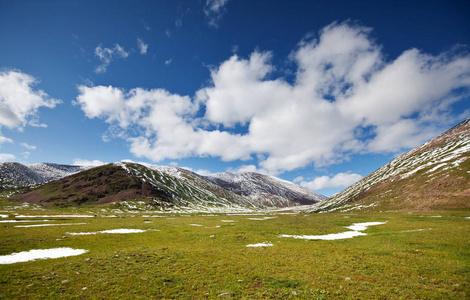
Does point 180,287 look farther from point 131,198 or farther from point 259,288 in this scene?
point 131,198

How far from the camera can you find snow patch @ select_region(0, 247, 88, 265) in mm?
20078

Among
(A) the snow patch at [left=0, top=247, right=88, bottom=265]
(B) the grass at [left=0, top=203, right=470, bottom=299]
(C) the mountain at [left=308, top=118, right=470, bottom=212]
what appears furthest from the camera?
(C) the mountain at [left=308, top=118, right=470, bottom=212]

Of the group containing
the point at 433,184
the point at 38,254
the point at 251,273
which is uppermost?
the point at 433,184

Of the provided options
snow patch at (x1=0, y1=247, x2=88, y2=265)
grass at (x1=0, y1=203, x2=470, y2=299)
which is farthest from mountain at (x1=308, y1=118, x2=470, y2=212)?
snow patch at (x1=0, y1=247, x2=88, y2=265)

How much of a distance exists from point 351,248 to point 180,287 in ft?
72.2

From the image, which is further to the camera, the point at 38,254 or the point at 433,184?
the point at 433,184

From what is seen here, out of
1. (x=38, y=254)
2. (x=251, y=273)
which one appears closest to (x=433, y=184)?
(x=251, y=273)

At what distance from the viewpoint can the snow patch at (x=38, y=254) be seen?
20078 mm

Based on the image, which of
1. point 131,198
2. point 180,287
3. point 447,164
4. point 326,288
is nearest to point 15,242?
point 180,287

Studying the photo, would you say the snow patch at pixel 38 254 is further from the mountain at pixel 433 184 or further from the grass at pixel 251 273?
the mountain at pixel 433 184

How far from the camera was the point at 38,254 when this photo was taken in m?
22.4

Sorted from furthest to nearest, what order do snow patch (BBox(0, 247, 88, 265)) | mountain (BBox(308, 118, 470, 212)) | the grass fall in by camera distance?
mountain (BBox(308, 118, 470, 212)), snow patch (BBox(0, 247, 88, 265)), the grass

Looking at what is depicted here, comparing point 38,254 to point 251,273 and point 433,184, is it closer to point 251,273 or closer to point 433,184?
point 251,273

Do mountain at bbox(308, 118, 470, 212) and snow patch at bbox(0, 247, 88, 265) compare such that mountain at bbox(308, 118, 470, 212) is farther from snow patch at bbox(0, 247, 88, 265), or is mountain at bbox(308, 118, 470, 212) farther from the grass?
snow patch at bbox(0, 247, 88, 265)
